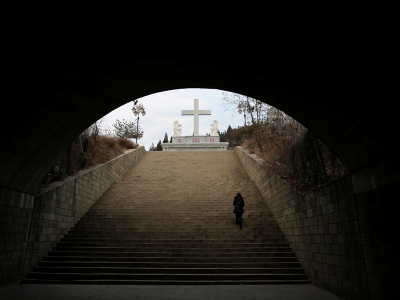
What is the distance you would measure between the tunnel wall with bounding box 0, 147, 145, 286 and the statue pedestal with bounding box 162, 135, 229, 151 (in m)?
19.3

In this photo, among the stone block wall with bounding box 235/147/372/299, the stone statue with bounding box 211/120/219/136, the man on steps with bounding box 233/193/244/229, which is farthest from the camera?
the stone statue with bounding box 211/120/219/136

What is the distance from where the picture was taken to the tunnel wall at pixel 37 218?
6.85 m

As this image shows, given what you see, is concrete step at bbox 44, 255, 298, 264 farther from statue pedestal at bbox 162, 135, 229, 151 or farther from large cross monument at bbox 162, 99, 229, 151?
large cross monument at bbox 162, 99, 229, 151

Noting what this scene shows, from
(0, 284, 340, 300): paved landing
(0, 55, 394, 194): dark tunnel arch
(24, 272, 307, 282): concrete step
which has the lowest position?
(0, 284, 340, 300): paved landing

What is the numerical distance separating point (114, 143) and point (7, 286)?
40.9 ft

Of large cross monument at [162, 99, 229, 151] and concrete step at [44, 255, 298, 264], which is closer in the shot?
concrete step at [44, 255, 298, 264]

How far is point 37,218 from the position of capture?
8.18m

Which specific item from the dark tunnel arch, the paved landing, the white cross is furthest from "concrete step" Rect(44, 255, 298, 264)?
the white cross

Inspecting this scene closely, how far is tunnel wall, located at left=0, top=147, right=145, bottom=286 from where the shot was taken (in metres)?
6.85

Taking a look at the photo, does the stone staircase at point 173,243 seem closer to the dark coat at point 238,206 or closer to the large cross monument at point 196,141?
the dark coat at point 238,206

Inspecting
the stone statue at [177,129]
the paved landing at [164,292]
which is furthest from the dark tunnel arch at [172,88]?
the stone statue at [177,129]

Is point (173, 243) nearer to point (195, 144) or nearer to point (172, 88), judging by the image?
point (172, 88)

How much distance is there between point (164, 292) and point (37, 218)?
429 cm

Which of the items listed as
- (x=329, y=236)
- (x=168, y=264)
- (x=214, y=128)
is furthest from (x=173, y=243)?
(x=214, y=128)
